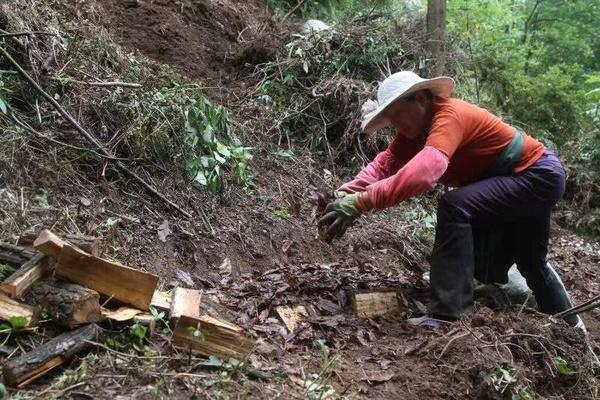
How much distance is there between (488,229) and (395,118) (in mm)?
975

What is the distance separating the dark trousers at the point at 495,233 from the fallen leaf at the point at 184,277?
1.46 metres

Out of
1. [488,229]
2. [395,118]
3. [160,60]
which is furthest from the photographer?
[160,60]

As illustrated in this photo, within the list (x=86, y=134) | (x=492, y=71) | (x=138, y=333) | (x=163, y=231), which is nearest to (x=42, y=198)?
(x=86, y=134)

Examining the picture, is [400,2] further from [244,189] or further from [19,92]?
[19,92]

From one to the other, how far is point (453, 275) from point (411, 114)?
37.9 inches

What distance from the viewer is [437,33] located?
7.52 m

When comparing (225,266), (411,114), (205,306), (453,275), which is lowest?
(225,266)

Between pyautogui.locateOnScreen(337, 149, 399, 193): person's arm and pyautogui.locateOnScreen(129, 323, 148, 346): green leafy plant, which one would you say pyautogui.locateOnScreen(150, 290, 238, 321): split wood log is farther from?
pyautogui.locateOnScreen(337, 149, 399, 193): person's arm

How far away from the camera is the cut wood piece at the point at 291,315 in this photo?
3250 millimetres

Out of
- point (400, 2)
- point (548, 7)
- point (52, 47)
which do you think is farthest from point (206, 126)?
point (548, 7)

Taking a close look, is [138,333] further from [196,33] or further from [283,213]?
[196,33]

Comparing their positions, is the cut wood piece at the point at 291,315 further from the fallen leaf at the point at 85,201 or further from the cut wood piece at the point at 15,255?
the fallen leaf at the point at 85,201

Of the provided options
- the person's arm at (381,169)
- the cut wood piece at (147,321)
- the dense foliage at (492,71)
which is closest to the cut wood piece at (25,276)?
the cut wood piece at (147,321)

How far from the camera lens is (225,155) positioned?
497 cm
